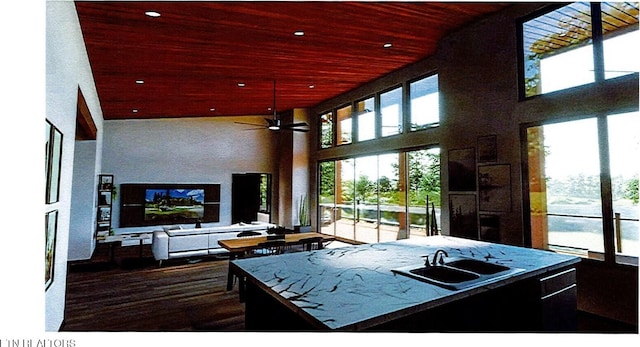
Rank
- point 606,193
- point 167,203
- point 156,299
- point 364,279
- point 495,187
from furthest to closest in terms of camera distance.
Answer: point 167,203
point 495,187
point 156,299
point 606,193
point 364,279

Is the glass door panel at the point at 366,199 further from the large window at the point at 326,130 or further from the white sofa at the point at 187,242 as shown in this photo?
the white sofa at the point at 187,242

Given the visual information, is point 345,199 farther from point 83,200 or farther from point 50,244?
point 50,244

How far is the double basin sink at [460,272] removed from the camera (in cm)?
191

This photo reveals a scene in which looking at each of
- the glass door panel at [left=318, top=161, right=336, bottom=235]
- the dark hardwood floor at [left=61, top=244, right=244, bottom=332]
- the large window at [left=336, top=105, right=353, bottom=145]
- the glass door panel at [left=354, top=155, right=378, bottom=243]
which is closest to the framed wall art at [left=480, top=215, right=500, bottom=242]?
the glass door panel at [left=354, top=155, right=378, bottom=243]

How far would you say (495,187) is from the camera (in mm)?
4598

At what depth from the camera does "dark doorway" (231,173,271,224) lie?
9.41 meters

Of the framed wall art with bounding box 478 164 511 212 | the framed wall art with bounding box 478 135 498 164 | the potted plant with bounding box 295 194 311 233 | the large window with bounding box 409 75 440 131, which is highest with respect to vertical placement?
the large window with bounding box 409 75 440 131

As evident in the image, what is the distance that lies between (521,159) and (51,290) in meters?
4.87

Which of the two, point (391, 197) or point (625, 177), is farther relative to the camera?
point (391, 197)

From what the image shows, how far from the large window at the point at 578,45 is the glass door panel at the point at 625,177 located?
51 cm

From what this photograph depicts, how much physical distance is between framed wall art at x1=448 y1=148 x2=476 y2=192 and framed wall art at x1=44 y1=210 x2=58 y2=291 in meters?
4.67

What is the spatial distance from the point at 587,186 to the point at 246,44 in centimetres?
417

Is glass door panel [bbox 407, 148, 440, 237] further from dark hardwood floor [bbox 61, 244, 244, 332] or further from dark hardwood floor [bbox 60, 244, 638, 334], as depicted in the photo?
dark hardwood floor [bbox 61, 244, 244, 332]

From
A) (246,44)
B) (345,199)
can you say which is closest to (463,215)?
(345,199)
